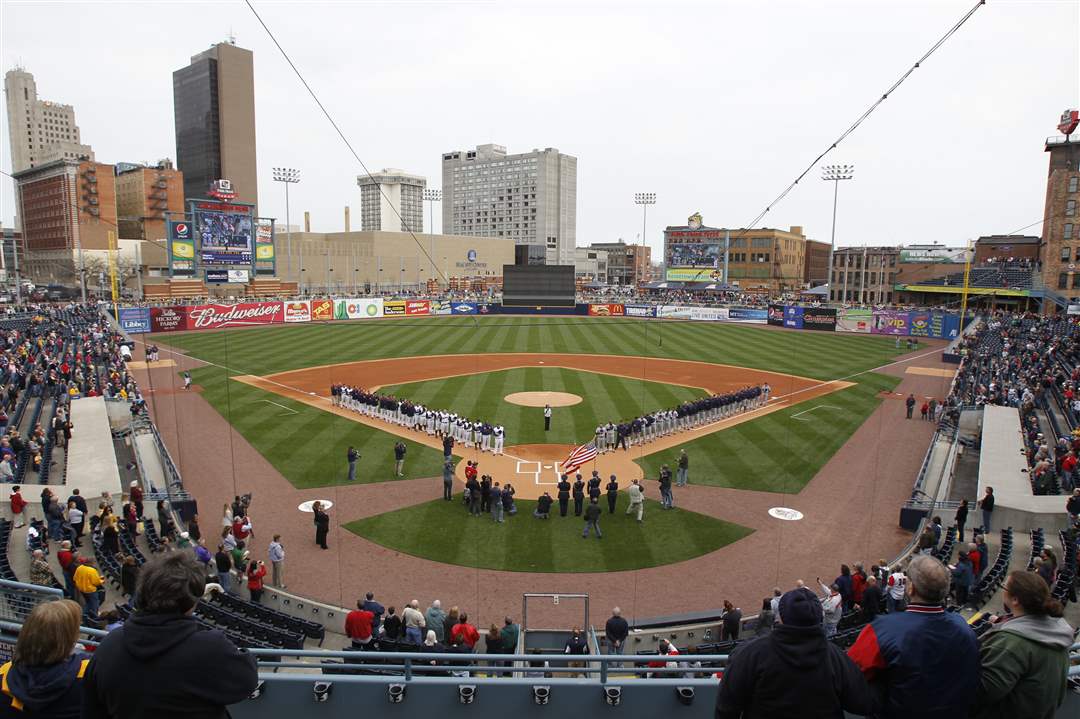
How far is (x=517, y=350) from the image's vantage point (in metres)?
46.9

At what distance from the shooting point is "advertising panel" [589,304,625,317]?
74325 millimetres

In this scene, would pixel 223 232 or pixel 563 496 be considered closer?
pixel 563 496

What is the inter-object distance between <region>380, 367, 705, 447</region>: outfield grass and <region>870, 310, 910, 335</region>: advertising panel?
1345 inches

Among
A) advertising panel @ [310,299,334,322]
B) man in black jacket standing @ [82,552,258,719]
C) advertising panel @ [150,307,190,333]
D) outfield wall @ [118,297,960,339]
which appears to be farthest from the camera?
advertising panel @ [310,299,334,322]

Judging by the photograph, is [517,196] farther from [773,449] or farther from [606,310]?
[773,449]

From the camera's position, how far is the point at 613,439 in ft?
76.9

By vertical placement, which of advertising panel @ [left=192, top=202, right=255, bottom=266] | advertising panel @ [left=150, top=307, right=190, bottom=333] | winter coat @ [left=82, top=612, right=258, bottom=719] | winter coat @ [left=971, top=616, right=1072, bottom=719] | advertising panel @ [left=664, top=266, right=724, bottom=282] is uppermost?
→ advertising panel @ [left=192, top=202, right=255, bottom=266]

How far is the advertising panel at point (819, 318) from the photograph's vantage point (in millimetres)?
61719

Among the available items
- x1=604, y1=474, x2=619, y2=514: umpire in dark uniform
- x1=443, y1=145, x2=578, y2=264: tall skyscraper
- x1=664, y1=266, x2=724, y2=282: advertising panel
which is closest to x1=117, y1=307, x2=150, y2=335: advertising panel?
x1=604, y1=474, x2=619, y2=514: umpire in dark uniform

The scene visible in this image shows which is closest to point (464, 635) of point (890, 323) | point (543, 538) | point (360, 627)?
point (360, 627)

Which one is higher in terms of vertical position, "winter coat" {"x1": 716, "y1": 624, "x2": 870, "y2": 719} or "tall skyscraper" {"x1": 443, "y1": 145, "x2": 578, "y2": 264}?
"tall skyscraper" {"x1": 443, "y1": 145, "x2": 578, "y2": 264}

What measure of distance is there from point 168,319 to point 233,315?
6316 millimetres

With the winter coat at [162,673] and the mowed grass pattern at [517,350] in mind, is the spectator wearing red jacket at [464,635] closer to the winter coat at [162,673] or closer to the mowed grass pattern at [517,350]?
the winter coat at [162,673]

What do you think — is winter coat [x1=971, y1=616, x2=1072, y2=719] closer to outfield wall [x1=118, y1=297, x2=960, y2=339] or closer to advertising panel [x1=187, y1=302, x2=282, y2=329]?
outfield wall [x1=118, y1=297, x2=960, y2=339]
